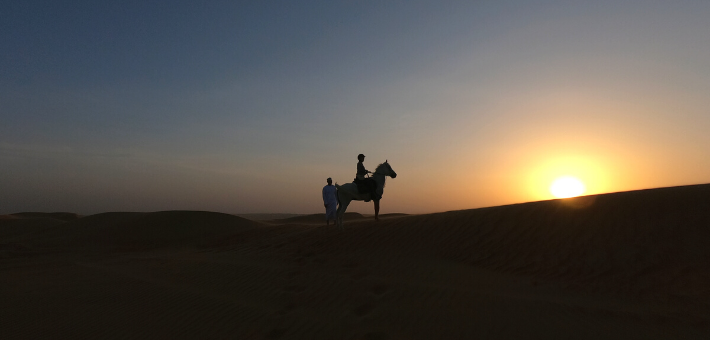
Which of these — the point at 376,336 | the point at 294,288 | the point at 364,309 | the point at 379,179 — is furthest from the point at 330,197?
the point at 376,336

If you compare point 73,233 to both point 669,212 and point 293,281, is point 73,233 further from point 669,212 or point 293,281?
point 669,212

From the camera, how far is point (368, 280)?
8070mm

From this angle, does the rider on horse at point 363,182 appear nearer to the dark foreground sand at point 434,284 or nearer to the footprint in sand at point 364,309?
the dark foreground sand at point 434,284

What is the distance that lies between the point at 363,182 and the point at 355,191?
387 millimetres

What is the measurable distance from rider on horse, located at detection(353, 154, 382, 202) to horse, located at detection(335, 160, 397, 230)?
11 cm

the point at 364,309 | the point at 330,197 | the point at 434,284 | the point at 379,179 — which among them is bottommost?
the point at 364,309

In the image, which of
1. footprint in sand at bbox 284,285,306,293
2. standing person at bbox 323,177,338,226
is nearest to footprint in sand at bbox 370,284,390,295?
footprint in sand at bbox 284,285,306,293

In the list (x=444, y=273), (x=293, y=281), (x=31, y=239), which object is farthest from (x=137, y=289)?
(x=31, y=239)

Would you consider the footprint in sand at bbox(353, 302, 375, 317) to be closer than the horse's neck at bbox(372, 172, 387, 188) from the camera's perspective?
Yes

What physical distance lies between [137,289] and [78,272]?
3715 millimetres

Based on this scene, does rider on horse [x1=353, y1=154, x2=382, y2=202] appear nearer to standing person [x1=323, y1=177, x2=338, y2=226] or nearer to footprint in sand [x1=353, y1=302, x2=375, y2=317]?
standing person [x1=323, y1=177, x2=338, y2=226]

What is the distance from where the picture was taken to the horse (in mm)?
13203

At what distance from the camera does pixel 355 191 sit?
43.3ft

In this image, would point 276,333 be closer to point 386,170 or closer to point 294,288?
point 294,288
